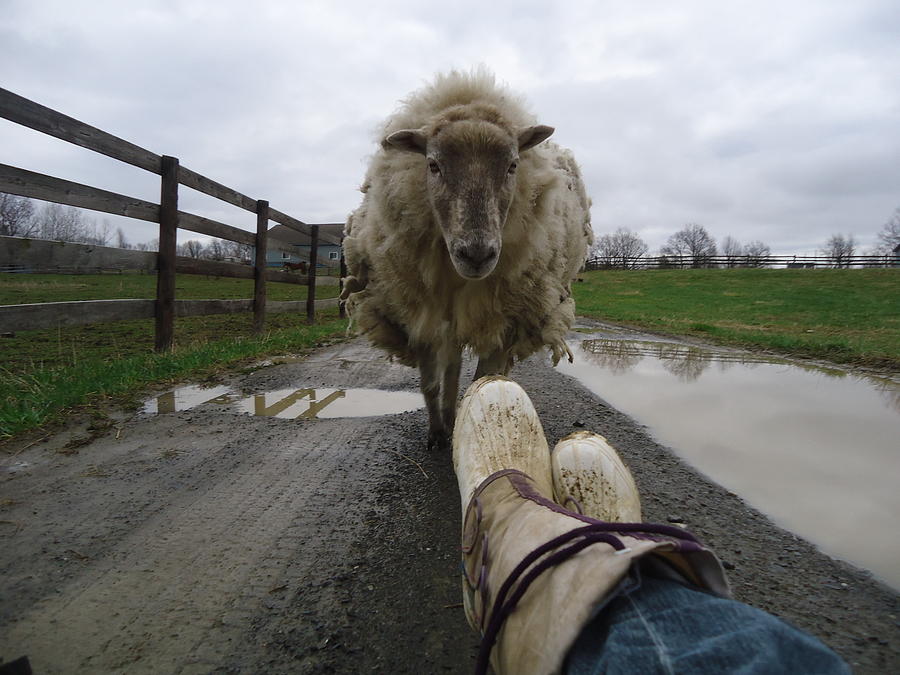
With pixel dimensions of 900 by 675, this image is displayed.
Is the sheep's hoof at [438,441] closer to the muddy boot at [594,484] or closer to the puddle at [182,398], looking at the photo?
the muddy boot at [594,484]

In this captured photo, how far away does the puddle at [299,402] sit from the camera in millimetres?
3277

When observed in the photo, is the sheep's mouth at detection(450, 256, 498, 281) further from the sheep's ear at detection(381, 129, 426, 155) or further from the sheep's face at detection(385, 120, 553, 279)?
the sheep's ear at detection(381, 129, 426, 155)

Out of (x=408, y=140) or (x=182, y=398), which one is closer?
(x=408, y=140)

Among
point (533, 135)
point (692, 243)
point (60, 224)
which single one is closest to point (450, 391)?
point (533, 135)

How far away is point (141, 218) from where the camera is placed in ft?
15.8

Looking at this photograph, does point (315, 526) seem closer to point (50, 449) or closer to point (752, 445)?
point (50, 449)

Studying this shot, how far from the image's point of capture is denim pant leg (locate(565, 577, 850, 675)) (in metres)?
0.72

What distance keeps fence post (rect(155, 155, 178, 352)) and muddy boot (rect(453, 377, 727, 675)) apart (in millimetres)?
4694

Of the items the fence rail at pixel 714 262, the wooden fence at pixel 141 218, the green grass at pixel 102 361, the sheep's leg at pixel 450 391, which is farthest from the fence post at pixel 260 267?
the fence rail at pixel 714 262

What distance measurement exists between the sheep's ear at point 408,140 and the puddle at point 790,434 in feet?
7.43

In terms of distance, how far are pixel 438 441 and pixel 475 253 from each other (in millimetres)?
1193

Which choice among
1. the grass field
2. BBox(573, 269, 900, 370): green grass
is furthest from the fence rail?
the grass field

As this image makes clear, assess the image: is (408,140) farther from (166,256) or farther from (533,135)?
(166,256)

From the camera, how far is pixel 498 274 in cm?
275
